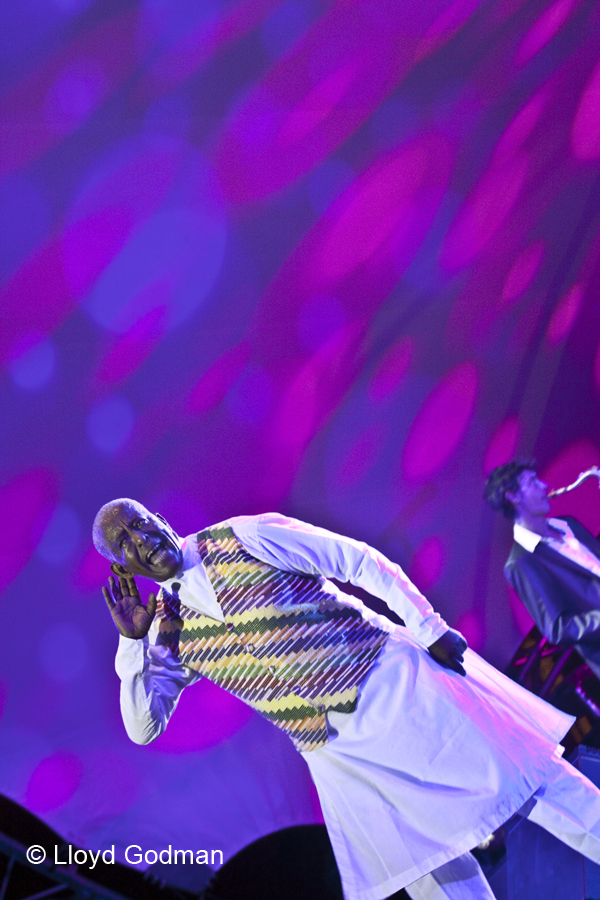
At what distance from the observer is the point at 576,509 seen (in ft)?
11.7

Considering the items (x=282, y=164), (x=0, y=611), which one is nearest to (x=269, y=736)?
(x=0, y=611)

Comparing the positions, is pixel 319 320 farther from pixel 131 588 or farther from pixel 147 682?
pixel 147 682

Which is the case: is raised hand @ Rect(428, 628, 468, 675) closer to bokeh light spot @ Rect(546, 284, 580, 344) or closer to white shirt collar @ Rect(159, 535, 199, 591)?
white shirt collar @ Rect(159, 535, 199, 591)

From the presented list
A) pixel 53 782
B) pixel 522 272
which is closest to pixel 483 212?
pixel 522 272

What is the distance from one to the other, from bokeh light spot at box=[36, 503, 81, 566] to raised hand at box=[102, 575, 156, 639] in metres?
0.67

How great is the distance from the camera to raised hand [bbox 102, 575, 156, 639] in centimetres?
207

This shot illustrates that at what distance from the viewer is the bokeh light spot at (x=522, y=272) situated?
3.37 m

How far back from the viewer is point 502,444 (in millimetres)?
3406

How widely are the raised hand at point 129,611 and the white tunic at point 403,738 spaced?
0.04 m

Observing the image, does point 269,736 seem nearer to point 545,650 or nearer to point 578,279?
point 545,650

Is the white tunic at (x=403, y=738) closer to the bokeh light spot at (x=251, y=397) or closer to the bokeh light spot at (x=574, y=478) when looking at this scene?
the bokeh light spot at (x=251, y=397)

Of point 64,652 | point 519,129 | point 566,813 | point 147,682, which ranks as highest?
point 519,129

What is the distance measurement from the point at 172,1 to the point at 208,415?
1.57 meters

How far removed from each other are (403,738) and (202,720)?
1.15m
